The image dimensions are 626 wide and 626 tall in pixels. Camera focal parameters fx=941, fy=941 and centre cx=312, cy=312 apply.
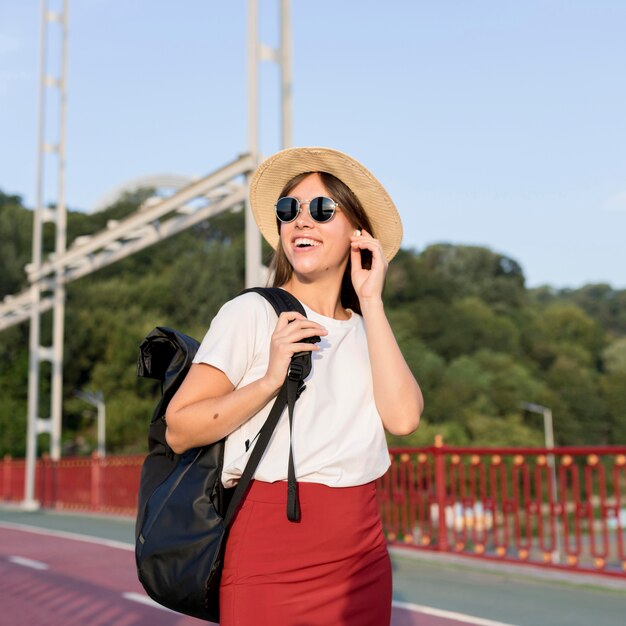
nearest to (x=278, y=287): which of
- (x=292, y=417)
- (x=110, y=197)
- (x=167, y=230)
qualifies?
(x=292, y=417)

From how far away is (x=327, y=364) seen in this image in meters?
2.00

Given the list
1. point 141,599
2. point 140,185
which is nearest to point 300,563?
point 141,599

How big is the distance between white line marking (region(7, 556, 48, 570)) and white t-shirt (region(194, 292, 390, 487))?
7691mm

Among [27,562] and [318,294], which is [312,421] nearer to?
[318,294]

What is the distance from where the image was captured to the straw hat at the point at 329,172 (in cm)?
219

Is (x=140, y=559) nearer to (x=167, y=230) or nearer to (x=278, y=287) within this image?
(x=278, y=287)

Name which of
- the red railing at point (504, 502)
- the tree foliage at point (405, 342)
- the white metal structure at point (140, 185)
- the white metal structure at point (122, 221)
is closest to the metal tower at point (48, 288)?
the white metal structure at point (122, 221)

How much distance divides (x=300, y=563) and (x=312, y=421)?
282mm

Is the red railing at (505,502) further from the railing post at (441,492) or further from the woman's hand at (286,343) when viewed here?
the woman's hand at (286,343)

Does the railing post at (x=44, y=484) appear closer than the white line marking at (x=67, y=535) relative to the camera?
No

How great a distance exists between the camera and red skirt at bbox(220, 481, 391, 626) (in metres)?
1.81

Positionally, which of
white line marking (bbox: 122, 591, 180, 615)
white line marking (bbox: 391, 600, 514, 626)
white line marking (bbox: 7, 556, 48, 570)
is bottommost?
white line marking (bbox: 7, 556, 48, 570)

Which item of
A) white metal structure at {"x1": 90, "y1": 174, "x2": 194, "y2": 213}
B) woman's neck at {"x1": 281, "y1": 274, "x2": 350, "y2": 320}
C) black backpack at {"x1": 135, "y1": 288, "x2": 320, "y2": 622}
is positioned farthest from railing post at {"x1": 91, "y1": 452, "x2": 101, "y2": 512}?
white metal structure at {"x1": 90, "y1": 174, "x2": 194, "y2": 213}

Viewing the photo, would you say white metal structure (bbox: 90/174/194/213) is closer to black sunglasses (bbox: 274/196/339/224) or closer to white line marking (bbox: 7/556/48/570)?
white line marking (bbox: 7/556/48/570)
